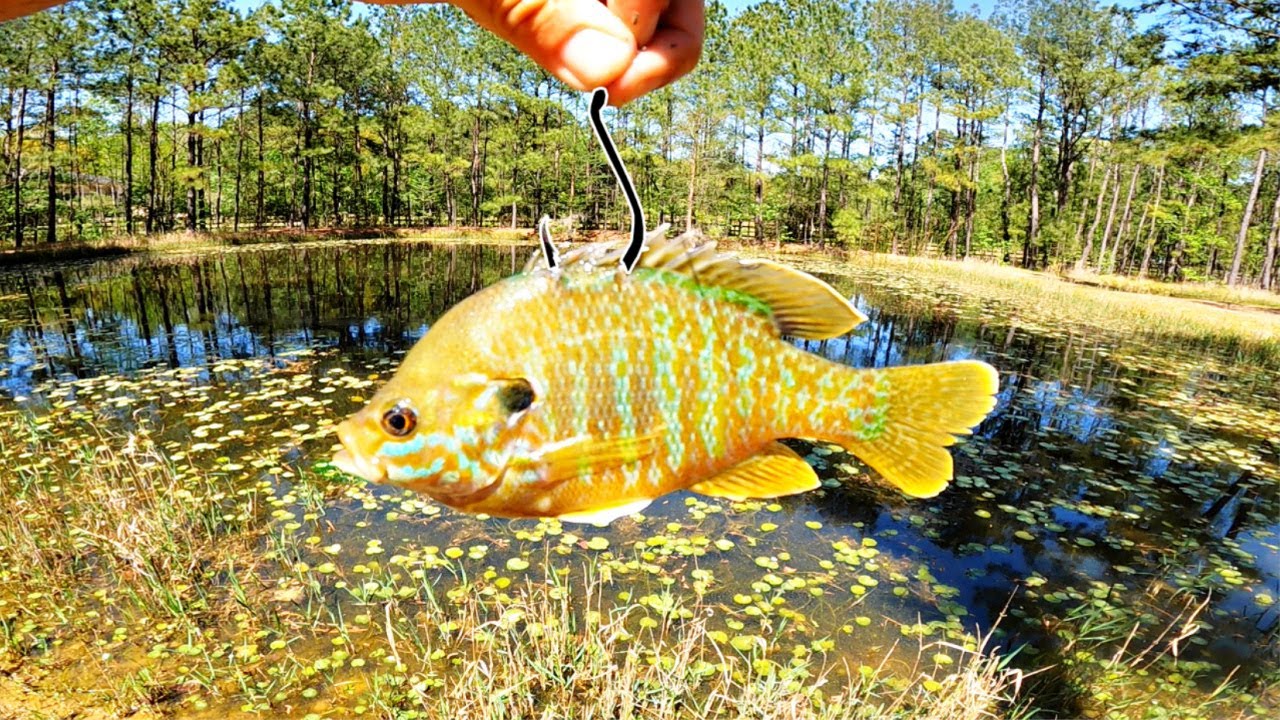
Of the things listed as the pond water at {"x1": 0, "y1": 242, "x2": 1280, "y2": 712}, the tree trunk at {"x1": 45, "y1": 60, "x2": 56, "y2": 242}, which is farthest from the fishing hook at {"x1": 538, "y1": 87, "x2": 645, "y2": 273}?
the tree trunk at {"x1": 45, "y1": 60, "x2": 56, "y2": 242}

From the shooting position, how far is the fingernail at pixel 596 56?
49.3 inches

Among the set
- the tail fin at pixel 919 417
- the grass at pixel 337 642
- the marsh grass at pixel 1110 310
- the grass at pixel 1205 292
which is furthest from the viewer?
the grass at pixel 1205 292

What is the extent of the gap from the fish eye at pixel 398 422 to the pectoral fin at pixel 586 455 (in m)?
0.18

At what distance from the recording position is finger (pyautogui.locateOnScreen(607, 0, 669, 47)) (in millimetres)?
1267

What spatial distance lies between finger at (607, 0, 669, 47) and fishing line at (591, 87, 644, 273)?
9.5 inches

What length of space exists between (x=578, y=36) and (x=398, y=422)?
840mm

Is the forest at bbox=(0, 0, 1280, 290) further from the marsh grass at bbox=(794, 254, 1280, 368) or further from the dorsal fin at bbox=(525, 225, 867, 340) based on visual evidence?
the dorsal fin at bbox=(525, 225, 867, 340)

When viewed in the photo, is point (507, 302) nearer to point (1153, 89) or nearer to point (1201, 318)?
point (1201, 318)

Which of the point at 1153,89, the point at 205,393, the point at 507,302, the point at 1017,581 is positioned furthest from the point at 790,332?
the point at 1153,89

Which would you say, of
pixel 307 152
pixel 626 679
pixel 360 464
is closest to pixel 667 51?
pixel 360 464

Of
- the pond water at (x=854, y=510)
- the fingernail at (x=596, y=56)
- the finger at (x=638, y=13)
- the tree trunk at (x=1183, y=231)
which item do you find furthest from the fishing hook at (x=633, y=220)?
the tree trunk at (x=1183, y=231)

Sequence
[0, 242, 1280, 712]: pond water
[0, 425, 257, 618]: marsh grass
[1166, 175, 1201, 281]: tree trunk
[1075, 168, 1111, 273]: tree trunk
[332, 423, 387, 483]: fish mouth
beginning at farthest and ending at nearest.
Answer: [1166, 175, 1201, 281]: tree trunk
[1075, 168, 1111, 273]: tree trunk
[0, 242, 1280, 712]: pond water
[0, 425, 257, 618]: marsh grass
[332, 423, 387, 483]: fish mouth

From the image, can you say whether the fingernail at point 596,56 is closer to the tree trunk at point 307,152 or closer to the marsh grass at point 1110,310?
the marsh grass at point 1110,310

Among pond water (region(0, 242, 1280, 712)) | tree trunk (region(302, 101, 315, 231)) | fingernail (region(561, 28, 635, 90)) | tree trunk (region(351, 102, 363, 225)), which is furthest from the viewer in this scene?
tree trunk (region(351, 102, 363, 225))
